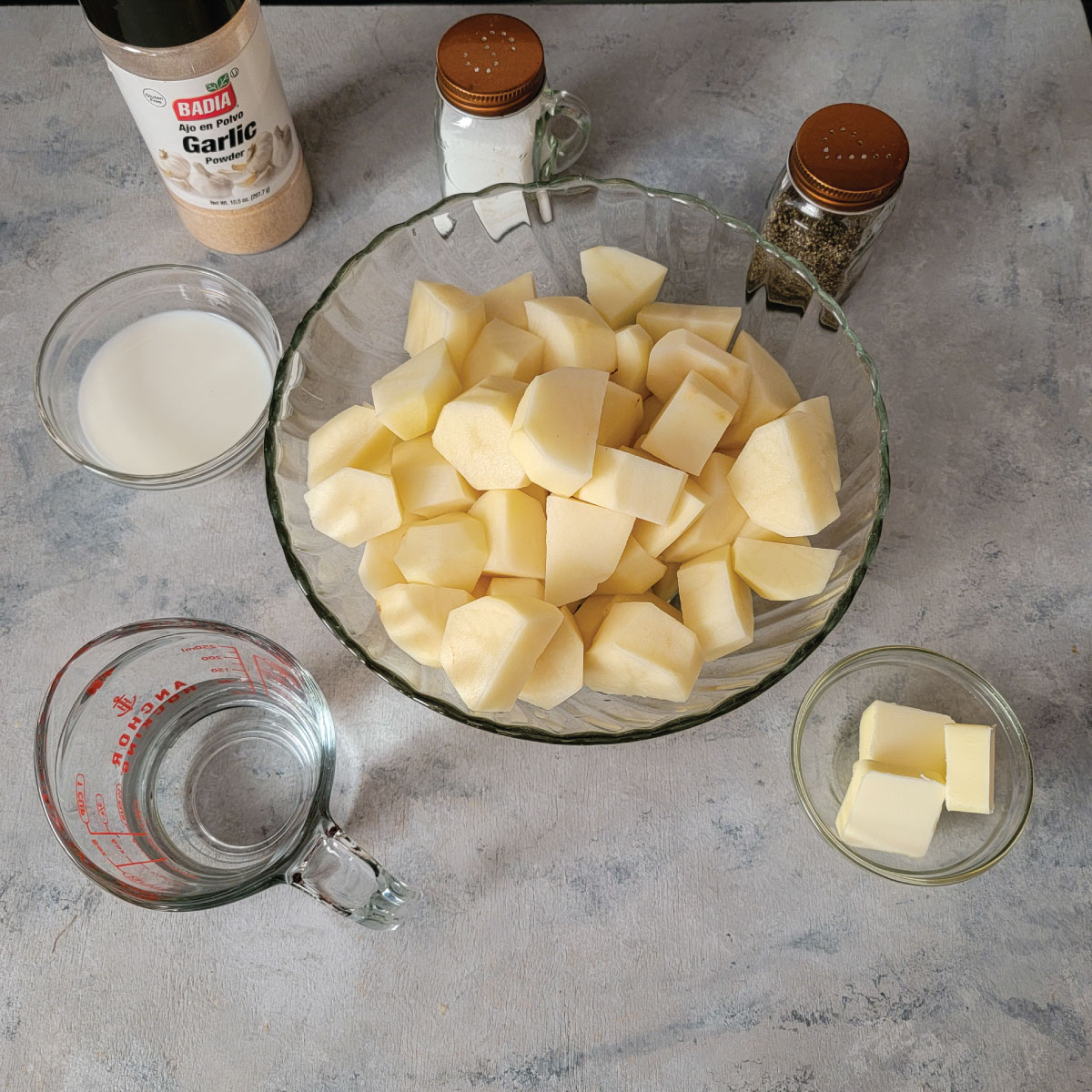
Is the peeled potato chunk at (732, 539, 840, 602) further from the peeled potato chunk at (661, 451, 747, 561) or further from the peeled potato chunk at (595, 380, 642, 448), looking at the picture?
the peeled potato chunk at (595, 380, 642, 448)

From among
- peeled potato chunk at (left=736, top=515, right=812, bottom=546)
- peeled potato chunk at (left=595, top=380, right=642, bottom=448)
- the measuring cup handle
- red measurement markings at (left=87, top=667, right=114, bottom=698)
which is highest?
peeled potato chunk at (left=595, top=380, right=642, bottom=448)

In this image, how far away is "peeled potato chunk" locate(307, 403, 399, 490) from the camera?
0.96 meters

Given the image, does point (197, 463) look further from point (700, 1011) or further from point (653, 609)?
point (700, 1011)

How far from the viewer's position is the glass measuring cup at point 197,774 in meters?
0.96

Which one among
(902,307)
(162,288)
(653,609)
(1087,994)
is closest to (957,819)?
(1087,994)

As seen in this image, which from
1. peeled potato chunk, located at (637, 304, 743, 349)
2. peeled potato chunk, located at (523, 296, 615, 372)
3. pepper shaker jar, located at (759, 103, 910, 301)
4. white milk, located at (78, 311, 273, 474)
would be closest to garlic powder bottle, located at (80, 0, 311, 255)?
white milk, located at (78, 311, 273, 474)

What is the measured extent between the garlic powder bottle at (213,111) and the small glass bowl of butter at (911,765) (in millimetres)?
883

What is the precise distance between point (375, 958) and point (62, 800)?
1.24ft

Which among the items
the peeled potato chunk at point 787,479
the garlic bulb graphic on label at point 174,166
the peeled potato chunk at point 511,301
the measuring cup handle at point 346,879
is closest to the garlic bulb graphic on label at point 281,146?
the garlic bulb graphic on label at point 174,166

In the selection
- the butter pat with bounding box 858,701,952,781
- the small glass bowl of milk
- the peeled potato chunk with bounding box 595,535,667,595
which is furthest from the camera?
the small glass bowl of milk

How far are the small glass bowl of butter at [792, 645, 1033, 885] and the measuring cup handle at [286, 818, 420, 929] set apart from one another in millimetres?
474

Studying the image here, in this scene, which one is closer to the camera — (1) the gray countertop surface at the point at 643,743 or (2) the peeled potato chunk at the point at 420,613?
(2) the peeled potato chunk at the point at 420,613

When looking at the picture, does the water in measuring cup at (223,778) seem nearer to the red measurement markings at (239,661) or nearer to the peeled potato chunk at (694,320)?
the red measurement markings at (239,661)

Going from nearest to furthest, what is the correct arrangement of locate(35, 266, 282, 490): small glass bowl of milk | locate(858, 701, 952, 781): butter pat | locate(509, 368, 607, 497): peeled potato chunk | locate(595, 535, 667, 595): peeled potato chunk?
locate(509, 368, 607, 497): peeled potato chunk → locate(595, 535, 667, 595): peeled potato chunk → locate(858, 701, 952, 781): butter pat → locate(35, 266, 282, 490): small glass bowl of milk
